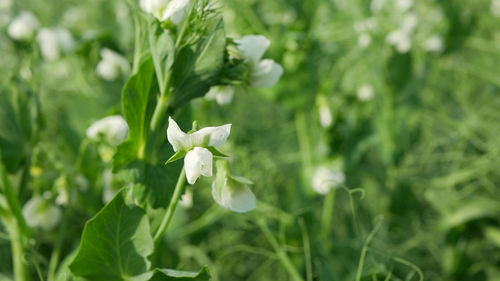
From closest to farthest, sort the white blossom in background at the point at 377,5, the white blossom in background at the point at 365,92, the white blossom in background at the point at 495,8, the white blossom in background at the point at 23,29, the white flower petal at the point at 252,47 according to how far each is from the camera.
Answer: the white flower petal at the point at 252,47, the white blossom in background at the point at 23,29, the white blossom in background at the point at 365,92, the white blossom in background at the point at 377,5, the white blossom in background at the point at 495,8

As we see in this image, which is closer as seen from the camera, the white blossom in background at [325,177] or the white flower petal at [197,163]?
the white flower petal at [197,163]

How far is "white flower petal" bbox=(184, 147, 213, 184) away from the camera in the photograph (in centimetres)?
37

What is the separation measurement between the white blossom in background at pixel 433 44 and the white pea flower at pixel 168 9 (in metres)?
0.88

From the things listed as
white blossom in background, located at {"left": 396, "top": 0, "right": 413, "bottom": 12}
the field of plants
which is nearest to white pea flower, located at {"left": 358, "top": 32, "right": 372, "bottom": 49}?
the field of plants

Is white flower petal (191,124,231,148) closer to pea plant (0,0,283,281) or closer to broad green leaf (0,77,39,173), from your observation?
pea plant (0,0,283,281)

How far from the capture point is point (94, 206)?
0.76 metres

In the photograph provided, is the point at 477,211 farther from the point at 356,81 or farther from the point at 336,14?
the point at 336,14

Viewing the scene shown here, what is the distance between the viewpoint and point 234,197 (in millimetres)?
441

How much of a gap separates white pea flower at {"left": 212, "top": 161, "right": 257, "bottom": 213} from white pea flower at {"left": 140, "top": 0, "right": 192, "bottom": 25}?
14 centimetres

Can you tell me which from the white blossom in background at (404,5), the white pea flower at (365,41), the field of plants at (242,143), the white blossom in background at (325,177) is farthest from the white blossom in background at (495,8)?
the white blossom in background at (325,177)

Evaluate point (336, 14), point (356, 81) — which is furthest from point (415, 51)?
point (356, 81)

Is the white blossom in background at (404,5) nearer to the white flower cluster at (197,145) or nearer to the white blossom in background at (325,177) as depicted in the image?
the white blossom in background at (325,177)

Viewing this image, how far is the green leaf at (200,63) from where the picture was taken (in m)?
0.45

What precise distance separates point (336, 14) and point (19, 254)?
1022mm
